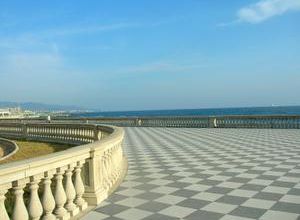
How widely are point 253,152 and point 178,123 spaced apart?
17531 mm

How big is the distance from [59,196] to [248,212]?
9.59ft

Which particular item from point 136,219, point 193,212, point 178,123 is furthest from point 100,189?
point 178,123

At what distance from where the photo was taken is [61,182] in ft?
17.9

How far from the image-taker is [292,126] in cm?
2514

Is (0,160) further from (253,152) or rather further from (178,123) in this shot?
(178,123)

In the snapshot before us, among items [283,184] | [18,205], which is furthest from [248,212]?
[18,205]

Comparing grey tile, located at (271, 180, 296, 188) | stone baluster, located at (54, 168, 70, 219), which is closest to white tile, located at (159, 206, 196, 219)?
stone baluster, located at (54, 168, 70, 219)

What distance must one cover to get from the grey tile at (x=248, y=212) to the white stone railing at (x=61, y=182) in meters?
2.34

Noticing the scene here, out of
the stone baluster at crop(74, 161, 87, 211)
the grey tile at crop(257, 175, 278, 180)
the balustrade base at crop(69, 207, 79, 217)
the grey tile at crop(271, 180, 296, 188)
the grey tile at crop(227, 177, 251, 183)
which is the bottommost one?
the grey tile at crop(227, 177, 251, 183)

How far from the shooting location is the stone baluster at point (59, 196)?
212 inches

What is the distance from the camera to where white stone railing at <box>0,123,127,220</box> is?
4.46 metres

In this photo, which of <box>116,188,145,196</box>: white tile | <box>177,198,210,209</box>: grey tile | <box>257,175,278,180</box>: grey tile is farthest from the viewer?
<box>257,175,278,180</box>: grey tile

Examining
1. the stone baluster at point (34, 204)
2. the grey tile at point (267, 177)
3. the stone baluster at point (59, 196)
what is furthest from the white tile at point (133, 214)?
the grey tile at point (267, 177)

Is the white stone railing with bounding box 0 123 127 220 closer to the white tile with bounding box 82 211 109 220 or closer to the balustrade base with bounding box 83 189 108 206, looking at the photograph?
the balustrade base with bounding box 83 189 108 206
